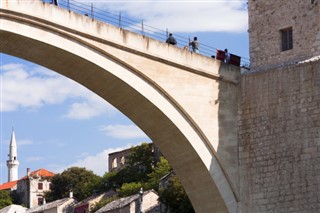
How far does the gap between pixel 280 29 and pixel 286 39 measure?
0.30 meters

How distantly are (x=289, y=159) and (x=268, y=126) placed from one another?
3.39ft

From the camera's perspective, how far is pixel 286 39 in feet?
73.1

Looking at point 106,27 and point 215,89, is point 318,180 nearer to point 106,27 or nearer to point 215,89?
point 215,89

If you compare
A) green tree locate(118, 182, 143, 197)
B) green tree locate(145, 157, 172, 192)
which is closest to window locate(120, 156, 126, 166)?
green tree locate(118, 182, 143, 197)

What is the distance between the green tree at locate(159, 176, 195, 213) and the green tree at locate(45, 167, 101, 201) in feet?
98.5

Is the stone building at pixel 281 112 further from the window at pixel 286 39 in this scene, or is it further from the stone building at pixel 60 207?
the stone building at pixel 60 207

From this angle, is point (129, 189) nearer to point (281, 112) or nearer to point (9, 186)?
point (9, 186)

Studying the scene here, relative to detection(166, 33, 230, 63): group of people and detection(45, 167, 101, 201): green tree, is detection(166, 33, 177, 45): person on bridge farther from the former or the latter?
detection(45, 167, 101, 201): green tree

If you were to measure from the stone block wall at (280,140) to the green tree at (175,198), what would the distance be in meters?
25.4

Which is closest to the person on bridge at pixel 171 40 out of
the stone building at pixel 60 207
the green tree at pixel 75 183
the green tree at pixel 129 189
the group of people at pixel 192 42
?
the group of people at pixel 192 42

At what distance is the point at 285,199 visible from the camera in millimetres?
21203

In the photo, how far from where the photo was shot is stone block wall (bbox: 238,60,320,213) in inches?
826

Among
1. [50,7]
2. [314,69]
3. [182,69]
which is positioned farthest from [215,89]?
[50,7]

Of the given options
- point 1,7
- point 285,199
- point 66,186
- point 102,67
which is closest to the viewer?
point 1,7
